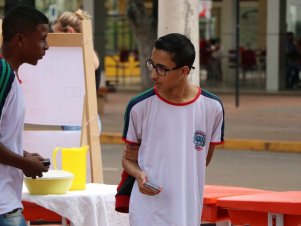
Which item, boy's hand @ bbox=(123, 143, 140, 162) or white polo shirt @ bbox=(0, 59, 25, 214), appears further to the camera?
boy's hand @ bbox=(123, 143, 140, 162)

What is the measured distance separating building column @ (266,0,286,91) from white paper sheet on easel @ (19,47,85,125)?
21.1 meters

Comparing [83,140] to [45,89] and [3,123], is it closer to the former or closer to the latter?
[45,89]

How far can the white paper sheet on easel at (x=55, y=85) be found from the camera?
8.23m

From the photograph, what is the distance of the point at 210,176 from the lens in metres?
13.5

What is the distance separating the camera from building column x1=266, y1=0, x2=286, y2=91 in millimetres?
28953

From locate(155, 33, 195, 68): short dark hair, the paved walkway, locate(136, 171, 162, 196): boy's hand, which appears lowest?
the paved walkway

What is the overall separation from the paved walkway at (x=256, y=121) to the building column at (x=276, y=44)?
1.36 meters

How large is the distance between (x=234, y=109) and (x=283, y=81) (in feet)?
22.0

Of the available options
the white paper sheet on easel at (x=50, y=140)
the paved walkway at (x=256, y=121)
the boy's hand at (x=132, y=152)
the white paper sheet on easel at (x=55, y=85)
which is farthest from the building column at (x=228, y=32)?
the boy's hand at (x=132, y=152)

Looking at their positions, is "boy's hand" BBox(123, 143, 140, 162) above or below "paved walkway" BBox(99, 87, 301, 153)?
above

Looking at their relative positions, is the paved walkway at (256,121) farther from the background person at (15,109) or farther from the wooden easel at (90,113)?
the background person at (15,109)

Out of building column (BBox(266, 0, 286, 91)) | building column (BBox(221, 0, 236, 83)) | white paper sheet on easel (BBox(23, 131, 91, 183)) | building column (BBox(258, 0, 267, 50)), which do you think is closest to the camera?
white paper sheet on easel (BBox(23, 131, 91, 183))

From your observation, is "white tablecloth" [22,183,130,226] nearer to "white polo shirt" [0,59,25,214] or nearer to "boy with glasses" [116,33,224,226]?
"boy with glasses" [116,33,224,226]

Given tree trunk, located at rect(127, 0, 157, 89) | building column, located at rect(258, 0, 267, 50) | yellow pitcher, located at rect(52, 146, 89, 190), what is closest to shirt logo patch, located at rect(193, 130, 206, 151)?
yellow pitcher, located at rect(52, 146, 89, 190)
